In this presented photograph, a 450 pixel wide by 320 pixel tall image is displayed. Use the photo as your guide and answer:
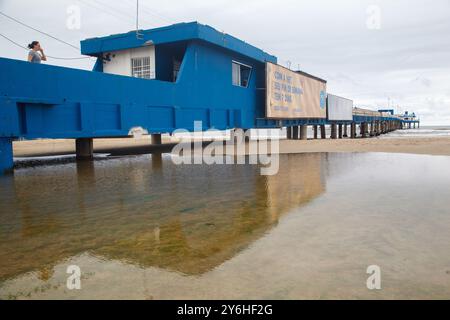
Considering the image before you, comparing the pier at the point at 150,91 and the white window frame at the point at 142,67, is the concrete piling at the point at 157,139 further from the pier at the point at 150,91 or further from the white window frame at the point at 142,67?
the white window frame at the point at 142,67

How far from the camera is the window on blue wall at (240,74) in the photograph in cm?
1739

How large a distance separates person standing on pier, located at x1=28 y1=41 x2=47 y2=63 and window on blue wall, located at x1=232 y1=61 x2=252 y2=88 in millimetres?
9677

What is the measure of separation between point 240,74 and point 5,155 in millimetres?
12436

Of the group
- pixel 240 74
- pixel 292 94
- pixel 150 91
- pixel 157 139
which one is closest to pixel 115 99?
pixel 150 91

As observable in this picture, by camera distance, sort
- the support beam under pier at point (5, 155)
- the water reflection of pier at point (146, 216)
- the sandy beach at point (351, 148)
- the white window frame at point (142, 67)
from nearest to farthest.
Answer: the water reflection of pier at point (146, 216), the support beam under pier at point (5, 155), the sandy beach at point (351, 148), the white window frame at point (142, 67)

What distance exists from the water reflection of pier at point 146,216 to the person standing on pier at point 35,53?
3617mm

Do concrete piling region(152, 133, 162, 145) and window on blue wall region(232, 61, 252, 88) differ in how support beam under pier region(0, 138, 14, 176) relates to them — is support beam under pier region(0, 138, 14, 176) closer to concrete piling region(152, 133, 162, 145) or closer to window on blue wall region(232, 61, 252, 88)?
window on blue wall region(232, 61, 252, 88)

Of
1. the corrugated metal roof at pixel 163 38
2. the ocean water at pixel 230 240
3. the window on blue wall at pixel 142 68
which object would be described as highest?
the corrugated metal roof at pixel 163 38

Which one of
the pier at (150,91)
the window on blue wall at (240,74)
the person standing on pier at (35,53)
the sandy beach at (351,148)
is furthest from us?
the window on blue wall at (240,74)

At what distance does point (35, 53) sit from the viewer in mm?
9180

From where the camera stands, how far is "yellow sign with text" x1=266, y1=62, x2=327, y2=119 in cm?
1897

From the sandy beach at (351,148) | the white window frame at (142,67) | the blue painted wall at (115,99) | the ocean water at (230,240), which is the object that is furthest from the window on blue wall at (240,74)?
the ocean water at (230,240)
